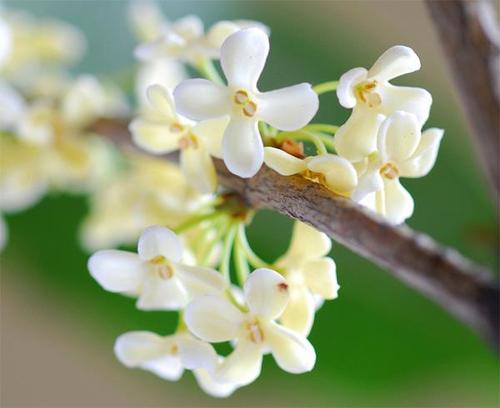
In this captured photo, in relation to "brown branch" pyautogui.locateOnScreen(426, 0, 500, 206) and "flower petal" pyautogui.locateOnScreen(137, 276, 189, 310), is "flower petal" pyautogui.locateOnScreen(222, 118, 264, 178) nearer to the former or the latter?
"flower petal" pyautogui.locateOnScreen(137, 276, 189, 310)

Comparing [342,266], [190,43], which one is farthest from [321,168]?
[342,266]

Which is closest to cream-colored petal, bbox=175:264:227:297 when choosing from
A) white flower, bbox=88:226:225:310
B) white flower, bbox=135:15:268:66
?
white flower, bbox=88:226:225:310

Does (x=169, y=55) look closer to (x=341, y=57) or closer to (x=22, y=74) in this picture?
(x=22, y=74)

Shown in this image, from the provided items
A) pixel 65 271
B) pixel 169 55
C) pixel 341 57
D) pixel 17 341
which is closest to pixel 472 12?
pixel 169 55

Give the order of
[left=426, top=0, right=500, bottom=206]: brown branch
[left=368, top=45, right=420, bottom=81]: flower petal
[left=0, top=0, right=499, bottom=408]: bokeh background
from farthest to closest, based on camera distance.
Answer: [left=0, top=0, right=499, bottom=408]: bokeh background, [left=426, top=0, right=500, bottom=206]: brown branch, [left=368, top=45, right=420, bottom=81]: flower petal

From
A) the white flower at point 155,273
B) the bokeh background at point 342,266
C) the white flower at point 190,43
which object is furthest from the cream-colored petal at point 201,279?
the bokeh background at point 342,266

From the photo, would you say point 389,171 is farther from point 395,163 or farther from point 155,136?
point 155,136
